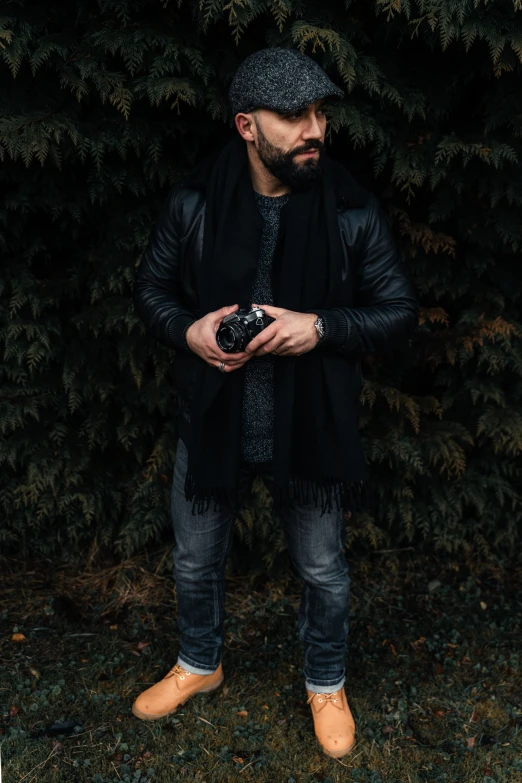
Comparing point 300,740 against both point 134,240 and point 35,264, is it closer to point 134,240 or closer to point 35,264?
point 134,240

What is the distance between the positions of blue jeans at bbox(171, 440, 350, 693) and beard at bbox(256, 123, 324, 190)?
1.03 meters

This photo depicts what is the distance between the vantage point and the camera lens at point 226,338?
260cm

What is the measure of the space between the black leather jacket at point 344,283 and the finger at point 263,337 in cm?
19

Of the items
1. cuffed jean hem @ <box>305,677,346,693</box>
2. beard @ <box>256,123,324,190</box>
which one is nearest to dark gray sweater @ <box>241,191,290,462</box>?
beard @ <box>256,123,324,190</box>

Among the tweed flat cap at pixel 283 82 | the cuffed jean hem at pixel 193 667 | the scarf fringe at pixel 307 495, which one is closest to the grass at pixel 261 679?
the cuffed jean hem at pixel 193 667

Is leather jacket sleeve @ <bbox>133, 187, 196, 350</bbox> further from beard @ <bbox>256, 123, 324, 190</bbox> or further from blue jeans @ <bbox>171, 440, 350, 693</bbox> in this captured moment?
blue jeans @ <bbox>171, 440, 350, 693</bbox>

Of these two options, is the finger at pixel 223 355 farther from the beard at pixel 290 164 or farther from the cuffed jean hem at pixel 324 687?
the cuffed jean hem at pixel 324 687

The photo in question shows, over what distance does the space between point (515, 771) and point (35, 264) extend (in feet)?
10.5

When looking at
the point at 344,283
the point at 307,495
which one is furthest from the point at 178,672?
the point at 344,283

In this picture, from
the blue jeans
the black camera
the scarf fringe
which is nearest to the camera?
the black camera

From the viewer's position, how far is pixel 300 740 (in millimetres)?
3264

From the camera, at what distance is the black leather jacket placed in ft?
9.20

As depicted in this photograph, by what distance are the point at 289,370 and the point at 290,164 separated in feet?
2.27

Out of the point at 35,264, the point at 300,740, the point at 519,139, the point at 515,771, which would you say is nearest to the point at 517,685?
the point at 515,771
